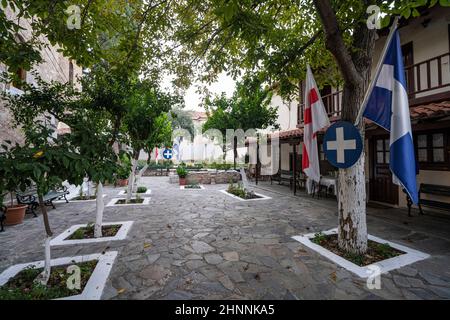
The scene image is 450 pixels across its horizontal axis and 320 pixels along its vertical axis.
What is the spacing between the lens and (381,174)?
26.9 ft

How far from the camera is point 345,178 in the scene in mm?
3871

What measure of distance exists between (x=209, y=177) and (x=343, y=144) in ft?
39.5

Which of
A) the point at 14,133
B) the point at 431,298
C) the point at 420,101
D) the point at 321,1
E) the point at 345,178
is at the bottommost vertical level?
the point at 431,298

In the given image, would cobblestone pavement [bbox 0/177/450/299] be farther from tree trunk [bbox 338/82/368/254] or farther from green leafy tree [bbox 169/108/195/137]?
green leafy tree [bbox 169/108/195/137]

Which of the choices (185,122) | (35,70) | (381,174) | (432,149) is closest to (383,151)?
(381,174)

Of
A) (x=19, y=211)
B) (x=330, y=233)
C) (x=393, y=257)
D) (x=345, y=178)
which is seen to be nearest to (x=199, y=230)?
(x=330, y=233)

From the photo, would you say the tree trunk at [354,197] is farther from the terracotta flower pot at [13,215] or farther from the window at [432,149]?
the terracotta flower pot at [13,215]

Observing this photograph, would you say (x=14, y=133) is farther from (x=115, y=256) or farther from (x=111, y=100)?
(x=115, y=256)

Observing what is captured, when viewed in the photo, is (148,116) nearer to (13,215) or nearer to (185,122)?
(13,215)

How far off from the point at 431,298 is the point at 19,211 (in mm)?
8856

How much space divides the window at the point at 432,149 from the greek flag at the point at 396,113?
508 cm

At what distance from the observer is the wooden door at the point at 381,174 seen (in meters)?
7.83

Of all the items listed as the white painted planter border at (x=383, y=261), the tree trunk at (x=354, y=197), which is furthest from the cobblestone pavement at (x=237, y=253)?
the tree trunk at (x=354, y=197)

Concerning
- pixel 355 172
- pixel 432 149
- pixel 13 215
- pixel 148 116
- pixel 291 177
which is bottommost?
pixel 13 215
